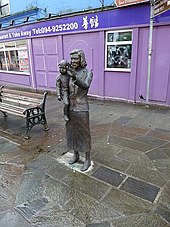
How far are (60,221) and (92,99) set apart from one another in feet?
19.6

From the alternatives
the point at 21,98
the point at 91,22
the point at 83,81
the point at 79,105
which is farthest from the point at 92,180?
the point at 91,22

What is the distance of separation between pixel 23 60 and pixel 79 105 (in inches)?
341

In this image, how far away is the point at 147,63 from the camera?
6.29 metres

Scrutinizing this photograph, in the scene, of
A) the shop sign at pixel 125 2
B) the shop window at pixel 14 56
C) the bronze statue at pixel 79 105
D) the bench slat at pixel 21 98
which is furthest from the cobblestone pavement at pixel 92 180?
the shop window at pixel 14 56

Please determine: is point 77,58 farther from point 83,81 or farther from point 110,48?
point 110,48

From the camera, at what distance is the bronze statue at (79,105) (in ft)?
8.52

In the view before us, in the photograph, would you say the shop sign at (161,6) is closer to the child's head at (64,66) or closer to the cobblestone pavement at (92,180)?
the cobblestone pavement at (92,180)

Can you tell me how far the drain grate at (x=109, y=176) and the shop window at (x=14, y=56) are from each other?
8.55m

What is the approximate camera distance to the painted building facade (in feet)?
19.9

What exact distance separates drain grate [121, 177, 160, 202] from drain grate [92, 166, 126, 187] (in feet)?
0.35

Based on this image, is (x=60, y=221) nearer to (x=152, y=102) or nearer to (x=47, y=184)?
(x=47, y=184)

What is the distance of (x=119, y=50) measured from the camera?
22.6ft

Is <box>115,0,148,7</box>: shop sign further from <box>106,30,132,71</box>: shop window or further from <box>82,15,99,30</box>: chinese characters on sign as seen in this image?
<box>82,15,99,30</box>: chinese characters on sign

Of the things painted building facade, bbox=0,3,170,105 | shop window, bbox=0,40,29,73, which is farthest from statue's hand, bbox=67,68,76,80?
shop window, bbox=0,40,29,73
